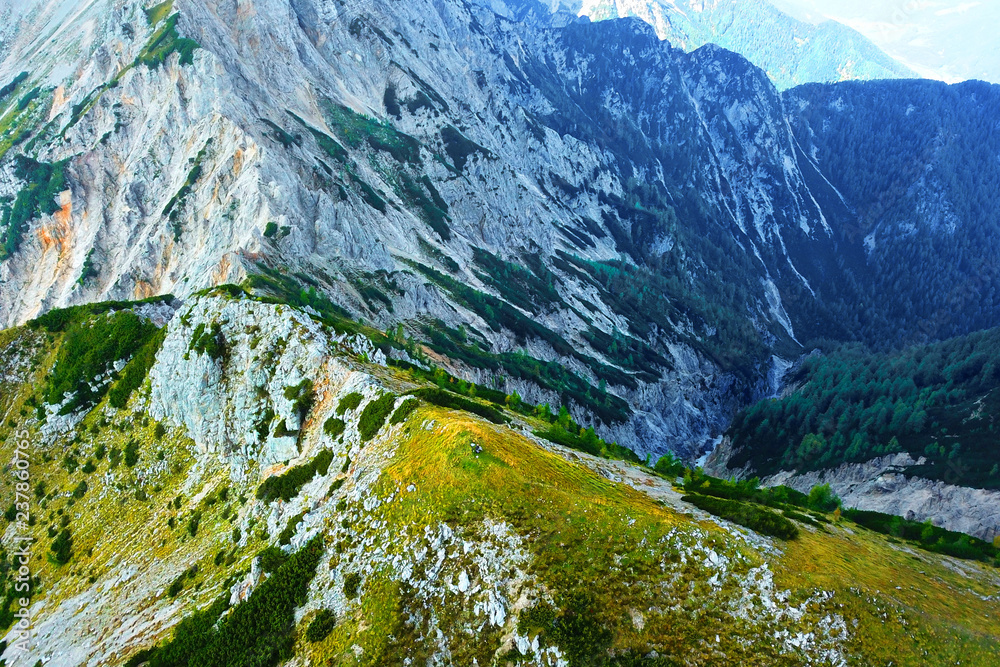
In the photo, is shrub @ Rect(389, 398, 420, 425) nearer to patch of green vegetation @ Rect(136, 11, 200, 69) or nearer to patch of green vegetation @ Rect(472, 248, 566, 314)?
patch of green vegetation @ Rect(472, 248, 566, 314)

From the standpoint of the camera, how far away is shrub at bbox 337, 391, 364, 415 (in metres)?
41.8

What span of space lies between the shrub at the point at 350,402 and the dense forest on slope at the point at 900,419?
114697 mm

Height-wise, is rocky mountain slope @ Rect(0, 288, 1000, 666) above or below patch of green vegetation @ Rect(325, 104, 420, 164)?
below

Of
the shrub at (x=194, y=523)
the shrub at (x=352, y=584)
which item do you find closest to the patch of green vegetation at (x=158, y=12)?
the shrub at (x=194, y=523)

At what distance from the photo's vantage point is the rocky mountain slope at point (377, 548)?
23469 millimetres

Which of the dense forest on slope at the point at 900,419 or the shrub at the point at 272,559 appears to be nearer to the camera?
the shrub at the point at 272,559

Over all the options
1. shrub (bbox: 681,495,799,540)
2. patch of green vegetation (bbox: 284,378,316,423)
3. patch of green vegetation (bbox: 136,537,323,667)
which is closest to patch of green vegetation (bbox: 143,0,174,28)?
patch of green vegetation (bbox: 284,378,316,423)

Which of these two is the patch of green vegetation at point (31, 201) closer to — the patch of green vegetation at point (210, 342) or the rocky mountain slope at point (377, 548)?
the rocky mountain slope at point (377, 548)

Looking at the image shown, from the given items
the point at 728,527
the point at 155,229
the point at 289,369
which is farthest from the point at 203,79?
the point at 728,527

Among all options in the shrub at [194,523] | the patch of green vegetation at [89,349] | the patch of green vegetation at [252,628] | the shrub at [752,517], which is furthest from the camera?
the patch of green vegetation at [89,349]

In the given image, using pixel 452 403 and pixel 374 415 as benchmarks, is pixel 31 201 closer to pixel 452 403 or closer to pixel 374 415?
pixel 374 415

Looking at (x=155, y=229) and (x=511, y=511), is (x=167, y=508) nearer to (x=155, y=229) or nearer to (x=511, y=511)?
(x=511, y=511)

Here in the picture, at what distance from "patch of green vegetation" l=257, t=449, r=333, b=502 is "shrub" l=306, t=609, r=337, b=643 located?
41.7 feet

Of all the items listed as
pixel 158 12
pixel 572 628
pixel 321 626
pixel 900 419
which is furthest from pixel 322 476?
pixel 158 12
